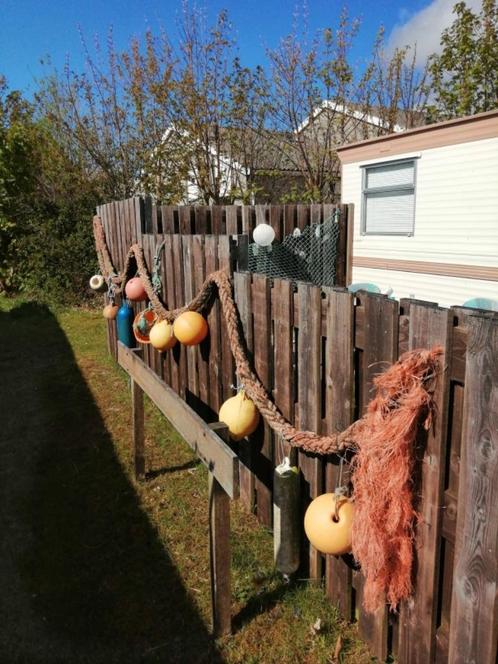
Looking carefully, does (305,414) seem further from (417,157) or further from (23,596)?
(417,157)

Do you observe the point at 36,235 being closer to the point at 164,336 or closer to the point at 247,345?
the point at 164,336

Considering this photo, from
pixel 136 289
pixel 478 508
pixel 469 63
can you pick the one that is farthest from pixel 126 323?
pixel 469 63

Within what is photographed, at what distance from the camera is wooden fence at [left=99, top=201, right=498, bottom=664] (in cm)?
176

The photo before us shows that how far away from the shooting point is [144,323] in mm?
5316

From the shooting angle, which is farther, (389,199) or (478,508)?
(389,199)

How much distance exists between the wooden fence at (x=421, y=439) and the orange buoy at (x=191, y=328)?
29 centimetres

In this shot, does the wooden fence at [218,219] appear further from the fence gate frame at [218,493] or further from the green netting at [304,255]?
the fence gate frame at [218,493]

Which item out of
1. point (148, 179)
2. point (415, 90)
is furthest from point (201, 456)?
point (415, 90)

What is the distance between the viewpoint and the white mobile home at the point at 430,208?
8445 mm

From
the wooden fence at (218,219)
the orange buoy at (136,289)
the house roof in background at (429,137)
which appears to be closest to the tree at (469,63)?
the house roof in background at (429,137)

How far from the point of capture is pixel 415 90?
53.7ft

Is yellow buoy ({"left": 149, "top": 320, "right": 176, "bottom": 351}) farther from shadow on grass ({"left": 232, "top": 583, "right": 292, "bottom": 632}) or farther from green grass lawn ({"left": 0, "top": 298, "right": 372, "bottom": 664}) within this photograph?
shadow on grass ({"left": 232, "top": 583, "right": 292, "bottom": 632})

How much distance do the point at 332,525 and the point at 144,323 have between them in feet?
11.4

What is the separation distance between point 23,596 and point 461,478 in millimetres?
2499
